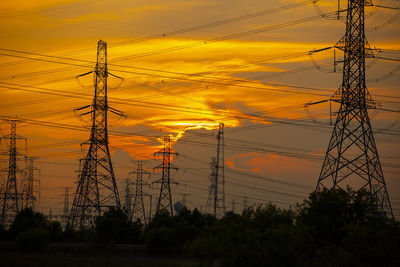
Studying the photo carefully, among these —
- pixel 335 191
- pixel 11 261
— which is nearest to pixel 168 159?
pixel 11 261

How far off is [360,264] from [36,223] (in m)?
62.8

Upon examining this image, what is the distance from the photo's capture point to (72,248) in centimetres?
8219

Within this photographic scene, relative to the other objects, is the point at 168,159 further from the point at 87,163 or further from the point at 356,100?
the point at 356,100

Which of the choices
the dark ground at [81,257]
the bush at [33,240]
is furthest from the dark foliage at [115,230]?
the bush at [33,240]

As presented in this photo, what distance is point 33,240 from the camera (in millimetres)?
80812

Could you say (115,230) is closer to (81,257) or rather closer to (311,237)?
(81,257)

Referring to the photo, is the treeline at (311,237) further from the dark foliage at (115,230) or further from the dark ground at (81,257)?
the dark foliage at (115,230)

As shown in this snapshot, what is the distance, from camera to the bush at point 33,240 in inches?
3177

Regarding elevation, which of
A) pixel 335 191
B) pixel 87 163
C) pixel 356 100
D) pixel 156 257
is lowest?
pixel 156 257

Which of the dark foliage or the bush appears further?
the dark foliage

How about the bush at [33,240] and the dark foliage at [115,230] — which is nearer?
the bush at [33,240]

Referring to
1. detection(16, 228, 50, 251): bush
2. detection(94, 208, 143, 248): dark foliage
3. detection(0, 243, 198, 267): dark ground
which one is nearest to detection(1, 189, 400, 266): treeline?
detection(0, 243, 198, 267): dark ground

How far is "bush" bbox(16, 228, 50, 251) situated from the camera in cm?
8069

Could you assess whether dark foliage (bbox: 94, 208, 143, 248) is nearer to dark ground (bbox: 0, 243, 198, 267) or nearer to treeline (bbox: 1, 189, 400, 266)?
dark ground (bbox: 0, 243, 198, 267)
